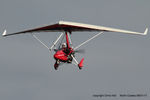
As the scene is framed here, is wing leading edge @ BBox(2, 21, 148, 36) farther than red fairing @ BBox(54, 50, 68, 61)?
Yes

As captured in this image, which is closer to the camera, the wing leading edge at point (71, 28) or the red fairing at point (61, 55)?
the red fairing at point (61, 55)

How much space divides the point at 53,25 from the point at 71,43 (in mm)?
3302

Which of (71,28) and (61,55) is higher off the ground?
Result: (71,28)

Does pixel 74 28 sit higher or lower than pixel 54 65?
higher

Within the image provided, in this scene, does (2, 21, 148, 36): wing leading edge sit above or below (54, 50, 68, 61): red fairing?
above

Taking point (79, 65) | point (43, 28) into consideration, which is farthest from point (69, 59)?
point (43, 28)

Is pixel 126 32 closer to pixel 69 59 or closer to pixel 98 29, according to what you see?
pixel 98 29

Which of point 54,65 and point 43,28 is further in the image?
point 43,28

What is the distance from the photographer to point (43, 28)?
67688mm

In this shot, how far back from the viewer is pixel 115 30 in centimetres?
6638

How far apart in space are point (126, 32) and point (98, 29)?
3510 mm

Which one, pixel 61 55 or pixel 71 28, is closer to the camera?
pixel 61 55

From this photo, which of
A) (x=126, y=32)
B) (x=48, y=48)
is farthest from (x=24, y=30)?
(x=126, y=32)

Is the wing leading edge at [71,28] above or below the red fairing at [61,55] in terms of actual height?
above
